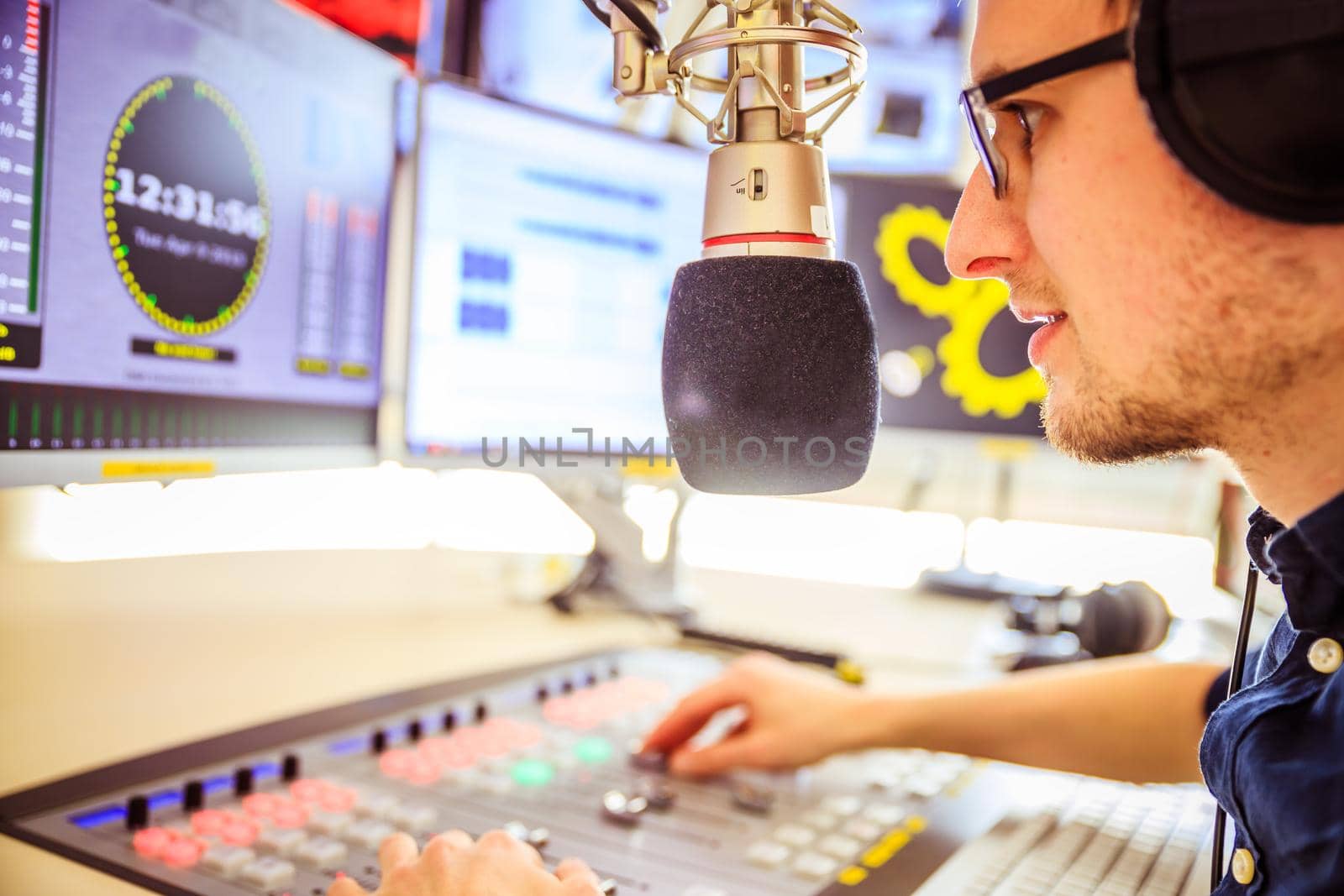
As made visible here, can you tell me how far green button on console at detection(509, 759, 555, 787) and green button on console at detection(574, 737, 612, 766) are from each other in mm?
36

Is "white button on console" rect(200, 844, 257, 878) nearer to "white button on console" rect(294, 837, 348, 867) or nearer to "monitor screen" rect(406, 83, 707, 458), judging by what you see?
"white button on console" rect(294, 837, 348, 867)

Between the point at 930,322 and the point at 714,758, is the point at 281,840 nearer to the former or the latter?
the point at 714,758

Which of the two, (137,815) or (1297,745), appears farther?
(137,815)

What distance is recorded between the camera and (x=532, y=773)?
2.25ft

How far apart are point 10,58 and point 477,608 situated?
32.0 inches

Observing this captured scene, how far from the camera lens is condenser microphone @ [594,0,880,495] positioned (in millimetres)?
468

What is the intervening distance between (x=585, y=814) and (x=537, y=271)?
66cm

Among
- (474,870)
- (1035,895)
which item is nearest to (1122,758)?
(1035,895)

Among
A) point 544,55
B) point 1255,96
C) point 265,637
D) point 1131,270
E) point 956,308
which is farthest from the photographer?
point 544,55

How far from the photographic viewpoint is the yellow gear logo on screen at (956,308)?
1.50 metres

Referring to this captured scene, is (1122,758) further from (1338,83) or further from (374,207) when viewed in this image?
(374,207)

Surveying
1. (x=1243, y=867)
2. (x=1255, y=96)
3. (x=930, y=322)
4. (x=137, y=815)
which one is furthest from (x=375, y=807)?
(x=930, y=322)

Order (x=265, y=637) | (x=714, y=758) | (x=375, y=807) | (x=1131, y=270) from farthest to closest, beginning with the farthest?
(x=265, y=637)
(x=714, y=758)
(x=375, y=807)
(x=1131, y=270)

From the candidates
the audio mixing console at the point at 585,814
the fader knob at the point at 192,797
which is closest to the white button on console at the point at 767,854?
the audio mixing console at the point at 585,814
